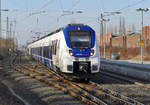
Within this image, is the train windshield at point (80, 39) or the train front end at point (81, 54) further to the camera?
the train windshield at point (80, 39)

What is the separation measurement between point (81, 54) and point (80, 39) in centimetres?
97

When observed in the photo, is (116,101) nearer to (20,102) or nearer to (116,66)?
(20,102)

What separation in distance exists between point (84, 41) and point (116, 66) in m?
7.82

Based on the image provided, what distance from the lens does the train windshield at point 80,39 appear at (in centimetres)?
1316

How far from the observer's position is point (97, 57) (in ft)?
43.2

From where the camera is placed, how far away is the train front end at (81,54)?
1280 cm

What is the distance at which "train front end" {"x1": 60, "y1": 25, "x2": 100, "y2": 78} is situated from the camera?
12.8 meters

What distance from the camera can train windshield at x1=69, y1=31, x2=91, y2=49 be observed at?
13.2 metres

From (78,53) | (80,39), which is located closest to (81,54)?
(78,53)

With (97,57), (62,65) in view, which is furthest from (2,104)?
(97,57)

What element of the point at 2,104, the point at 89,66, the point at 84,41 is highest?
the point at 84,41

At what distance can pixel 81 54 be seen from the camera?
12.8 metres

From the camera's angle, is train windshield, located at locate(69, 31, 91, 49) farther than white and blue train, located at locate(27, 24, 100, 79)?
Yes

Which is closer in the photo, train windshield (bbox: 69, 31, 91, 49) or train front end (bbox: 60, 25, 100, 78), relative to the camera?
train front end (bbox: 60, 25, 100, 78)
